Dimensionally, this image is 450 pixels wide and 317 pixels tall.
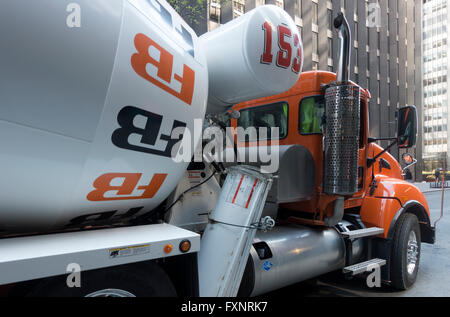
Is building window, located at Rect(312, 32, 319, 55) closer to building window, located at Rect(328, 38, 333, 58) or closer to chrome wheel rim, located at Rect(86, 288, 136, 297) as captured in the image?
building window, located at Rect(328, 38, 333, 58)

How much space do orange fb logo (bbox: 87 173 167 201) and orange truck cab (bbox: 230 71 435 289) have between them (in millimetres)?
1691

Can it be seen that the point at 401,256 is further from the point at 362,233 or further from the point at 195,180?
the point at 195,180

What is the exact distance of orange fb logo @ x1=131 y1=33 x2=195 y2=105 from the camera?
5.53ft

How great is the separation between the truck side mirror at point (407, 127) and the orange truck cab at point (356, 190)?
0.07 ft

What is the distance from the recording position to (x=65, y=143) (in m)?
1.50

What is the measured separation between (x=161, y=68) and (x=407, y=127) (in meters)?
3.39

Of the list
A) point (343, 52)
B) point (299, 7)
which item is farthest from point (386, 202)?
point (299, 7)

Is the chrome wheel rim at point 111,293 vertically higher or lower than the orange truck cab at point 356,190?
lower

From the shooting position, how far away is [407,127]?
3955 mm

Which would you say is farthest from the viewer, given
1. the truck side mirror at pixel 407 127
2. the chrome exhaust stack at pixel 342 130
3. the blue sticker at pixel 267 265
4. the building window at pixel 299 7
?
the building window at pixel 299 7

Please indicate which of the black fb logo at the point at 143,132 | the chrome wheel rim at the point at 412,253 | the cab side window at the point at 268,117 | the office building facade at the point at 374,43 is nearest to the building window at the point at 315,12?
the office building facade at the point at 374,43

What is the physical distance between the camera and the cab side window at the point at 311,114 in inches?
145

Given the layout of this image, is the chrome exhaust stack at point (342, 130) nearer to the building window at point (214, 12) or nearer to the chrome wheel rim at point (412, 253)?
the chrome wheel rim at point (412, 253)

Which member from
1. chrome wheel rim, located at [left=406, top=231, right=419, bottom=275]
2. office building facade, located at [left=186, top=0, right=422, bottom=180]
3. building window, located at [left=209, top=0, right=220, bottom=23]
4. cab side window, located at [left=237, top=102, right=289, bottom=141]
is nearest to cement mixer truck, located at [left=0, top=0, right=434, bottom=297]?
cab side window, located at [left=237, top=102, right=289, bottom=141]
